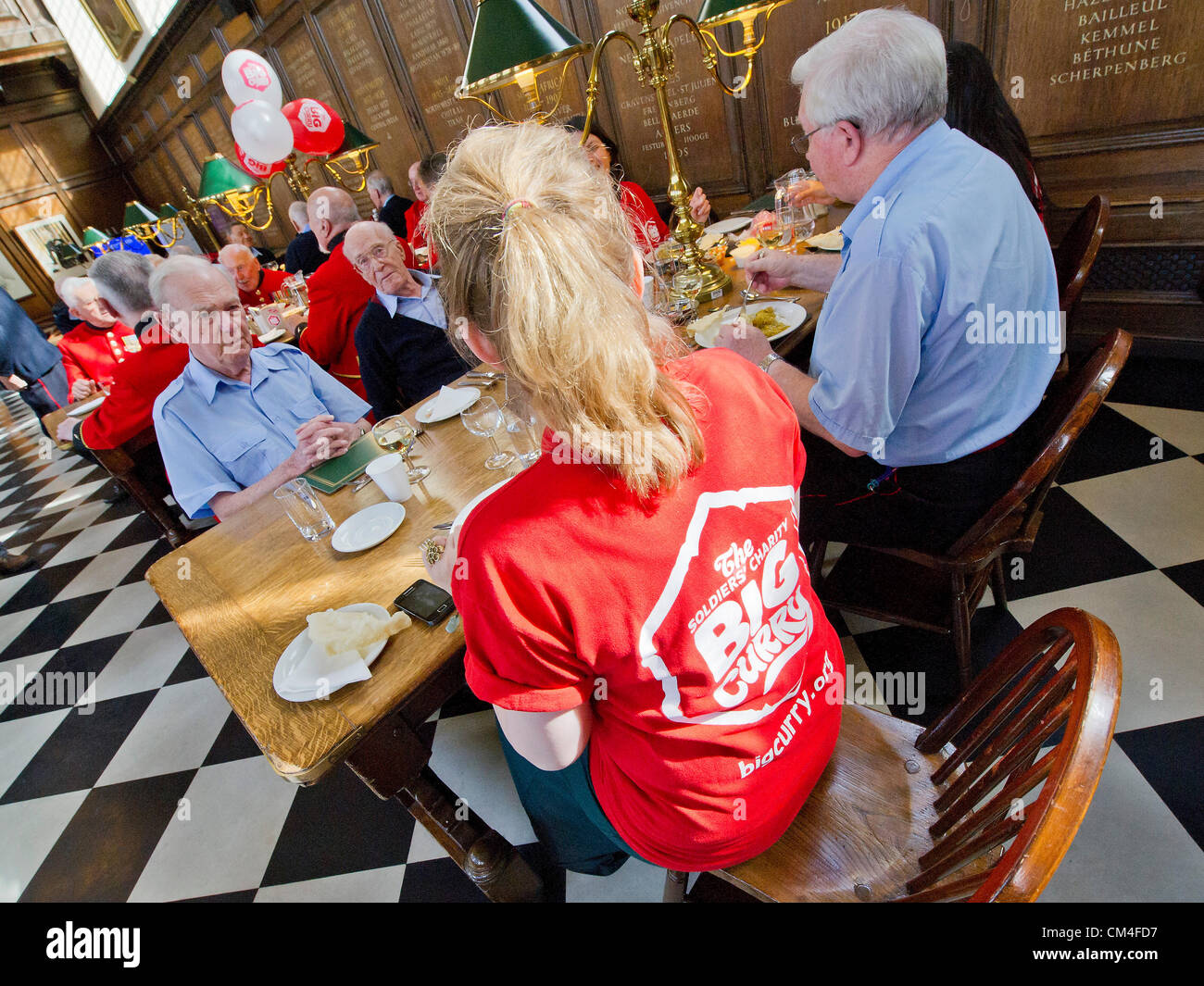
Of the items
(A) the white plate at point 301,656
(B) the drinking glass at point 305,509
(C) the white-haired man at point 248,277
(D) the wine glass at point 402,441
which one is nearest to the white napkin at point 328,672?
(A) the white plate at point 301,656

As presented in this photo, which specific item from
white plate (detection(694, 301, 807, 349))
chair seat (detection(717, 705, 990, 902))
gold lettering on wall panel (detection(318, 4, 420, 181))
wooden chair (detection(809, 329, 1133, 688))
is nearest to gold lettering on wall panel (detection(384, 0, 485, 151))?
gold lettering on wall panel (detection(318, 4, 420, 181))

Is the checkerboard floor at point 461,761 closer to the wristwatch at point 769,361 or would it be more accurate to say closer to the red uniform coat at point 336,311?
the wristwatch at point 769,361

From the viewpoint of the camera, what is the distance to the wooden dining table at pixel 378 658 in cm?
98

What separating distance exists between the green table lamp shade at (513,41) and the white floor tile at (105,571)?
361 cm

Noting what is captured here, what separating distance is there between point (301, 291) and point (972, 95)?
174 inches

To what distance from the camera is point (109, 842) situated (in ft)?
6.46

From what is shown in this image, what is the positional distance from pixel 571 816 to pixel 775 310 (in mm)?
1517

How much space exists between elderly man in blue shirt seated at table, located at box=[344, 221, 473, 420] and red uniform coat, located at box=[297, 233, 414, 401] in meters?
0.22

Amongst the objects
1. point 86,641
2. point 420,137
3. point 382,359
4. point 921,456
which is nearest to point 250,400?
point 382,359

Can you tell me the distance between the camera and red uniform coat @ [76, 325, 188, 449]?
2.41 metres

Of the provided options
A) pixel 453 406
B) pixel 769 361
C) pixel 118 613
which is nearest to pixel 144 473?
pixel 118 613

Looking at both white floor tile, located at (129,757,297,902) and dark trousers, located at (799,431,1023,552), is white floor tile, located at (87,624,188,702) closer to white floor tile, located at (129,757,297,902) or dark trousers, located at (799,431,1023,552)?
white floor tile, located at (129,757,297,902)
